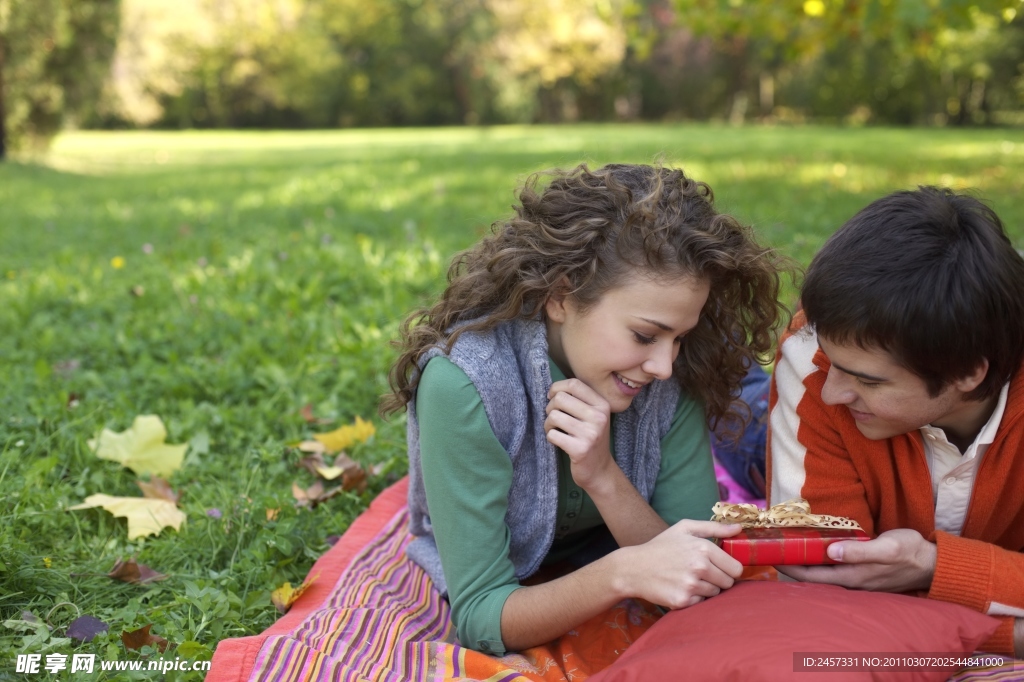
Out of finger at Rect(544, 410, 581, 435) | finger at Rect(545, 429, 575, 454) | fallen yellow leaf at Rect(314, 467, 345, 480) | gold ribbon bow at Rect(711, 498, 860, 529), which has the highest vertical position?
finger at Rect(544, 410, 581, 435)

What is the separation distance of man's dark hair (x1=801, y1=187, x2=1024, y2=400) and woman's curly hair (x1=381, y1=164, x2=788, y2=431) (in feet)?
1.00

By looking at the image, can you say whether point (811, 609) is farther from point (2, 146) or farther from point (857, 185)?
point (2, 146)

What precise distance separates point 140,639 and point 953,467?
6.12 ft

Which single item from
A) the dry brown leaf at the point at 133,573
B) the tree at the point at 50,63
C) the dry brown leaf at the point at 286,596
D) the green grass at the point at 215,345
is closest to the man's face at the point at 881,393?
the green grass at the point at 215,345

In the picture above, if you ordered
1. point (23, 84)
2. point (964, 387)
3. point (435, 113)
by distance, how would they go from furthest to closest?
point (435, 113) < point (23, 84) < point (964, 387)

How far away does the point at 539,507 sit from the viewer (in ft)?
7.29

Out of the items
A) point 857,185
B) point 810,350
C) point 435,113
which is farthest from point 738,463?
point 435,113

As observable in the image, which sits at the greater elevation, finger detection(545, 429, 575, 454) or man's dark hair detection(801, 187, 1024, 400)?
man's dark hair detection(801, 187, 1024, 400)

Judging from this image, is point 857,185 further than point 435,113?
No

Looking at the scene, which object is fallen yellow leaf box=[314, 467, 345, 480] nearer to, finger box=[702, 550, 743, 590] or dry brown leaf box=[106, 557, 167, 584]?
dry brown leaf box=[106, 557, 167, 584]

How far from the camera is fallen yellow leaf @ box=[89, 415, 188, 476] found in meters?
3.06

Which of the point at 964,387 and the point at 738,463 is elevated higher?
the point at 964,387

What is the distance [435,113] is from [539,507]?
3734cm

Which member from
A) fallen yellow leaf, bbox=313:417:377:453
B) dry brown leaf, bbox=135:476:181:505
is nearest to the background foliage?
fallen yellow leaf, bbox=313:417:377:453
